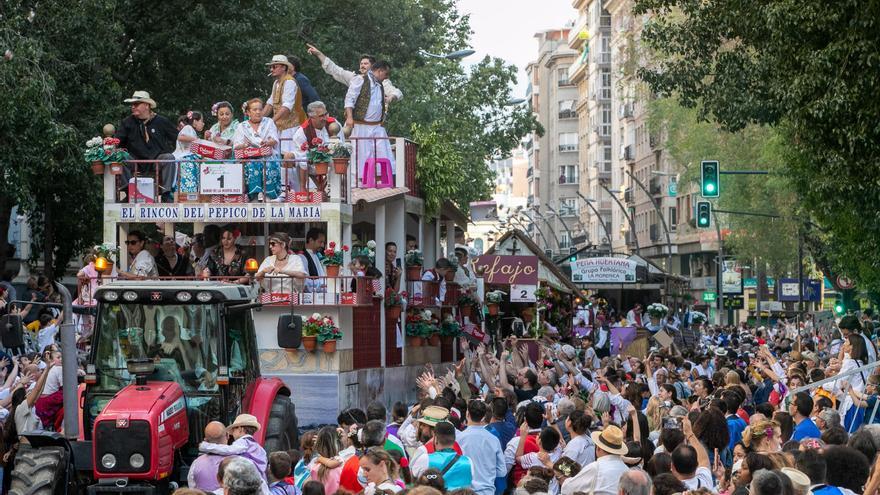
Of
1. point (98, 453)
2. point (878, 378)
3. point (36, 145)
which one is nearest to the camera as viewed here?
point (98, 453)

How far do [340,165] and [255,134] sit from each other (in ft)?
5.31

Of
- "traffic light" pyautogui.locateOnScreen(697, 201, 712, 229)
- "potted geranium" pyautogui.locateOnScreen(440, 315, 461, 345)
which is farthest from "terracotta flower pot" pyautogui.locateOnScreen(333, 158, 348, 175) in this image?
"traffic light" pyautogui.locateOnScreen(697, 201, 712, 229)

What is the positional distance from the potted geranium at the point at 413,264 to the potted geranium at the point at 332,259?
4180mm

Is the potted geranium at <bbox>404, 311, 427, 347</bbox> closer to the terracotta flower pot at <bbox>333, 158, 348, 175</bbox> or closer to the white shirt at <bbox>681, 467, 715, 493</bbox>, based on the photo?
the terracotta flower pot at <bbox>333, 158, 348, 175</bbox>

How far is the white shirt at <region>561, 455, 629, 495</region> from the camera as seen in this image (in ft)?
34.4

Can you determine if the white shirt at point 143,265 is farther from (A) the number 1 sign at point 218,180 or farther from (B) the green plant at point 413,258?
(B) the green plant at point 413,258

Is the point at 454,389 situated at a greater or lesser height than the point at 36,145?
lesser

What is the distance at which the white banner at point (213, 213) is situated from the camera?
21.3 m

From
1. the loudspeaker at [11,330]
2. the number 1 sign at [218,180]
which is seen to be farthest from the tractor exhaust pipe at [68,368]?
the number 1 sign at [218,180]

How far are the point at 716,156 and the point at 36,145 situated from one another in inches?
1479

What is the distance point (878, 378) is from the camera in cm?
1521

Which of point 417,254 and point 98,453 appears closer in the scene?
point 98,453

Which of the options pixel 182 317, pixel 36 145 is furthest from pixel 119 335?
pixel 36 145

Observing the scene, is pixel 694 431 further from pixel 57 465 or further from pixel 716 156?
pixel 716 156
